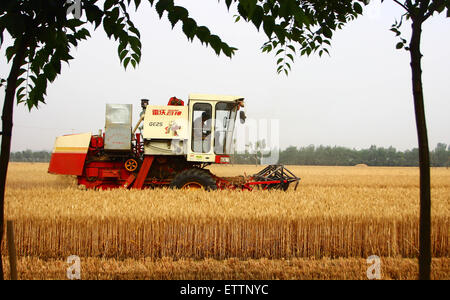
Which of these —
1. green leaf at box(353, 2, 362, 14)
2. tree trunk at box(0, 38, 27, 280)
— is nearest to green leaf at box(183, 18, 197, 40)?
tree trunk at box(0, 38, 27, 280)

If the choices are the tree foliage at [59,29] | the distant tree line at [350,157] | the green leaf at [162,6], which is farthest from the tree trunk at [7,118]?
the distant tree line at [350,157]

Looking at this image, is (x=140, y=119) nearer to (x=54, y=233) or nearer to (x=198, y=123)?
(x=198, y=123)

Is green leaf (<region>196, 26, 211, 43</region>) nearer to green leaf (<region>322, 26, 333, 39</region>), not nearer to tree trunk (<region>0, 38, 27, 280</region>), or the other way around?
tree trunk (<region>0, 38, 27, 280</region>)

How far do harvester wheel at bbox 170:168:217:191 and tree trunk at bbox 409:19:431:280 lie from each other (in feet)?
20.9

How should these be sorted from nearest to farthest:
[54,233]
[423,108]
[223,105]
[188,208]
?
[423,108] → [54,233] → [188,208] → [223,105]

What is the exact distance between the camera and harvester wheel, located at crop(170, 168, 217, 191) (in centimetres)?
872

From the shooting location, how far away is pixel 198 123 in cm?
924

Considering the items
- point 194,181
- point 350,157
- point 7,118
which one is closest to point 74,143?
point 194,181

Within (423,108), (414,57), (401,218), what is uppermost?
(414,57)

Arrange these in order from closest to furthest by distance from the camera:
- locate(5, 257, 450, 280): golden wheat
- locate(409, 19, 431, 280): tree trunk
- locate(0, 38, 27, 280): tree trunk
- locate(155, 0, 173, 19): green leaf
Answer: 1. locate(155, 0, 173, 19): green leaf
2. locate(0, 38, 27, 280): tree trunk
3. locate(409, 19, 431, 280): tree trunk
4. locate(5, 257, 450, 280): golden wheat

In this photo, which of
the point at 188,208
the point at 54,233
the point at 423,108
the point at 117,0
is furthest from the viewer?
the point at 188,208

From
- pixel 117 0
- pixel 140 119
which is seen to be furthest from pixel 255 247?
pixel 140 119

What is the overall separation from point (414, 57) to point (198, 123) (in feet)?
23.1

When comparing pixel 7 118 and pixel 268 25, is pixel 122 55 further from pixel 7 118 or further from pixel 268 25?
pixel 268 25
